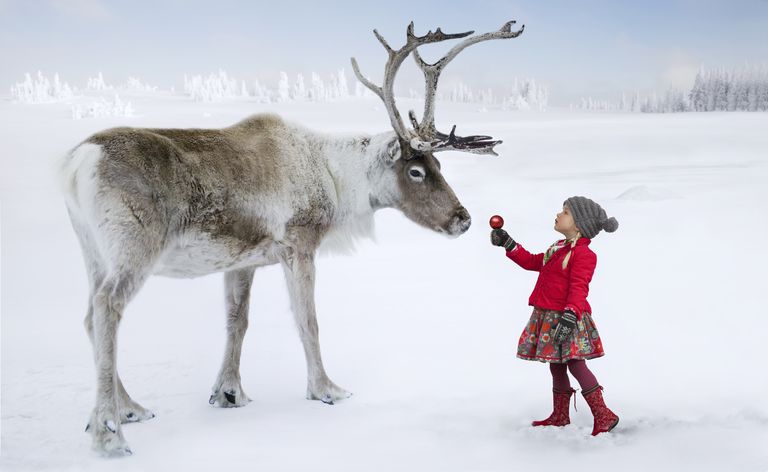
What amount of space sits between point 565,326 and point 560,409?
89cm

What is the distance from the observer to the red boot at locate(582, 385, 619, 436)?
5418mm

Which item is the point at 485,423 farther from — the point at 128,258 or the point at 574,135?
the point at 574,135

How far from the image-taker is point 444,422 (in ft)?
19.7

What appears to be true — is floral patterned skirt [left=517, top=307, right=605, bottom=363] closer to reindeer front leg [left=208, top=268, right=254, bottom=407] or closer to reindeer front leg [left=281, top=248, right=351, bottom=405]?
reindeer front leg [left=281, top=248, right=351, bottom=405]

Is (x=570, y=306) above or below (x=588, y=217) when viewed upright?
below

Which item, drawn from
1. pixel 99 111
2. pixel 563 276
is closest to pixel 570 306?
pixel 563 276

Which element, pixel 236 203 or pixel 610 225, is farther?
pixel 236 203

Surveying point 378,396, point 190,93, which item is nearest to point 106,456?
point 378,396

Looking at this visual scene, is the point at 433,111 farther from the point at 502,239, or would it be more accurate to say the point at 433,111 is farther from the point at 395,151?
the point at 502,239

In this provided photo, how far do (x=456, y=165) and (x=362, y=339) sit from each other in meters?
17.5

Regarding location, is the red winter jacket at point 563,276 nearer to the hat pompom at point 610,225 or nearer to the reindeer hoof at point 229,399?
the hat pompom at point 610,225

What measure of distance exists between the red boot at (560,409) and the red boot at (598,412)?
218mm

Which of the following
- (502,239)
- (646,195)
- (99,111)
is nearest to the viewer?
(502,239)

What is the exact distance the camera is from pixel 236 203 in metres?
6.33
